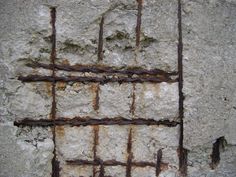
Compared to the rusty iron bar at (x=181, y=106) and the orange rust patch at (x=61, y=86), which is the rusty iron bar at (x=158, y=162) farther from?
the orange rust patch at (x=61, y=86)

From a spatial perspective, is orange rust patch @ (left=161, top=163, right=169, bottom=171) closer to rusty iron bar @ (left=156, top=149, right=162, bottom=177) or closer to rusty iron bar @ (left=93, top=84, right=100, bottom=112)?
rusty iron bar @ (left=156, top=149, right=162, bottom=177)

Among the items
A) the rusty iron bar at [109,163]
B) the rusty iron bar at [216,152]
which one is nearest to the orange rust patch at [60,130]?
the rusty iron bar at [109,163]

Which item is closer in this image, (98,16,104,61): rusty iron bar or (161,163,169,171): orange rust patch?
(98,16,104,61): rusty iron bar

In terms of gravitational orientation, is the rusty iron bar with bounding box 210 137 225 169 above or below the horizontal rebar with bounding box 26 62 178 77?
below

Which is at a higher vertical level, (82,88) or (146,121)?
(82,88)

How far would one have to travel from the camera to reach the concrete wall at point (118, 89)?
1762mm

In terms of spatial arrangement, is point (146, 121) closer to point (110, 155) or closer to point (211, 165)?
point (110, 155)

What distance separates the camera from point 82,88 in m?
1.81

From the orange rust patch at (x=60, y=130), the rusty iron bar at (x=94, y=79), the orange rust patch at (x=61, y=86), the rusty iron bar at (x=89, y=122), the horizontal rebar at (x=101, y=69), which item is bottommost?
the orange rust patch at (x=60, y=130)

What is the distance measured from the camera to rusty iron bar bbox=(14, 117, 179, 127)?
5.92 ft

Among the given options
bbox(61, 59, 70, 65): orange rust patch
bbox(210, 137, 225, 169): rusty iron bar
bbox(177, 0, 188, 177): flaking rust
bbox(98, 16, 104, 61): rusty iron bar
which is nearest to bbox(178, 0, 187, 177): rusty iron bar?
bbox(177, 0, 188, 177): flaking rust

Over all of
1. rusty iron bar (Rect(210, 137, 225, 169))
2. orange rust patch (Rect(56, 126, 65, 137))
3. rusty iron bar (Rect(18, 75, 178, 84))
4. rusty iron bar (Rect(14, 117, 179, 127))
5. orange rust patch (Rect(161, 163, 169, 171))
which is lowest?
orange rust patch (Rect(161, 163, 169, 171))

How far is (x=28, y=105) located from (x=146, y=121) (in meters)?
0.49

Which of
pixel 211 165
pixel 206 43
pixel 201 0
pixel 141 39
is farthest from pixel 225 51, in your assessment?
pixel 211 165
